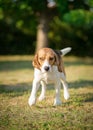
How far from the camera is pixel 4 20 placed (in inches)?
963

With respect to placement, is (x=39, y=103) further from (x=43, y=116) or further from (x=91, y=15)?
(x=91, y=15)

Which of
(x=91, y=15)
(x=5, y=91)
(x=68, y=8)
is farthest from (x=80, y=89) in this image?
(x=68, y=8)

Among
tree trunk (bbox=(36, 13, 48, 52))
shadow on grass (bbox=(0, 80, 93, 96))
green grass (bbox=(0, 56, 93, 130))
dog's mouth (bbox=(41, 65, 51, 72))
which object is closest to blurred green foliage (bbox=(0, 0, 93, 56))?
tree trunk (bbox=(36, 13, 48, 52))

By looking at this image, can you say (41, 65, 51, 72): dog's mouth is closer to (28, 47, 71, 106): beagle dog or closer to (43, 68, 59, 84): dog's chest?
(28, 47, 71, 106): beagle dog

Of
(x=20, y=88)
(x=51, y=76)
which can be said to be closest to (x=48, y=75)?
(x=51, y=76)

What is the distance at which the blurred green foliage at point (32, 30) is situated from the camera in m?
18.8

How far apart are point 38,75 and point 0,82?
4.34 meters

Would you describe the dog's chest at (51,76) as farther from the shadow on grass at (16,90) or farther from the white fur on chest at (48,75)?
the shadow on grass at (16,90)

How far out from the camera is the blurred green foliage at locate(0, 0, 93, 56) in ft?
61.7

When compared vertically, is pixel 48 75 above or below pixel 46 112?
above

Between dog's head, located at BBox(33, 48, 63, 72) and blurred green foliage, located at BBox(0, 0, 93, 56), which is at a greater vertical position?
blurred green foliage, located at BBox(0, 0, 93, 56)

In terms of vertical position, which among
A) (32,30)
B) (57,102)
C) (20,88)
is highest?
(32,30)

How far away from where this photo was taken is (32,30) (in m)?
23.0

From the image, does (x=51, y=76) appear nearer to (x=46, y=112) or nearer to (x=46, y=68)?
(x=46, y=68)
